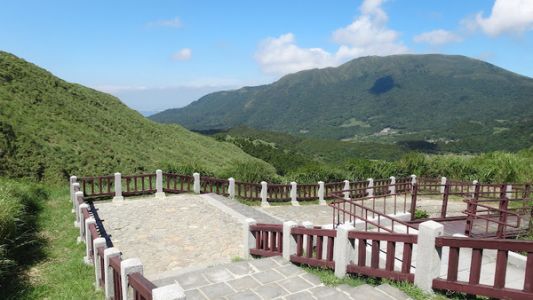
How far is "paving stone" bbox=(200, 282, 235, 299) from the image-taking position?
5765 mm

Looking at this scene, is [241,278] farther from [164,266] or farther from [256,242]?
[164,266]

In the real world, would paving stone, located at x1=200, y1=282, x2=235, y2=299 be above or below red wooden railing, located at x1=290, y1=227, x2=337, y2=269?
below

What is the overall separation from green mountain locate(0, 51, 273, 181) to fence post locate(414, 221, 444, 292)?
1670 centimetres

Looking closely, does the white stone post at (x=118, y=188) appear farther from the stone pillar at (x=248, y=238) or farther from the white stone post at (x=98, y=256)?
the white stone post at (x=98, y=256)

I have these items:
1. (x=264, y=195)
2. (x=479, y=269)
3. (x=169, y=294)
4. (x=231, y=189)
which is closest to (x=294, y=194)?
(x=264, y=195)

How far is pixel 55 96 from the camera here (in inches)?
1390

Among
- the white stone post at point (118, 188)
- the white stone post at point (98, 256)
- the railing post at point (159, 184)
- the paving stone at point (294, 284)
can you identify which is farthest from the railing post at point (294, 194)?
the white stone post at point (98, 256)

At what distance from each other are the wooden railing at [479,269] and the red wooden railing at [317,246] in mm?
1950

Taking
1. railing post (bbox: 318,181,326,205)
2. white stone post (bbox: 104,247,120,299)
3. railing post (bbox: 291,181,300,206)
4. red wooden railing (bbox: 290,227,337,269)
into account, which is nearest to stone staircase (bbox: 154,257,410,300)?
red wooden railing (bbox: 290,227,337,269)

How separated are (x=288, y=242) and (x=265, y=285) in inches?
61.7

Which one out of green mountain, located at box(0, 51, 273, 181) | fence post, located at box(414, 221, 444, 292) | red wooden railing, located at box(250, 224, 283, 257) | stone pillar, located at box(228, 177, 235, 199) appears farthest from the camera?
green mountain, located at box(0, 51, 273, 181)

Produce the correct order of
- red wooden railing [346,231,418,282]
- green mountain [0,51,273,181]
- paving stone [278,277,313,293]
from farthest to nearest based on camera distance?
green mountain [0,51,273,181], paving stone [278,277,313,293], red wooden railing [346,231,418,282]

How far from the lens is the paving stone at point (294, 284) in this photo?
5895mm

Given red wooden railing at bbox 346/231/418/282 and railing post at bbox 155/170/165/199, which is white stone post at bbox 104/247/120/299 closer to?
red wooden railing at bbox 346/231/418/282
